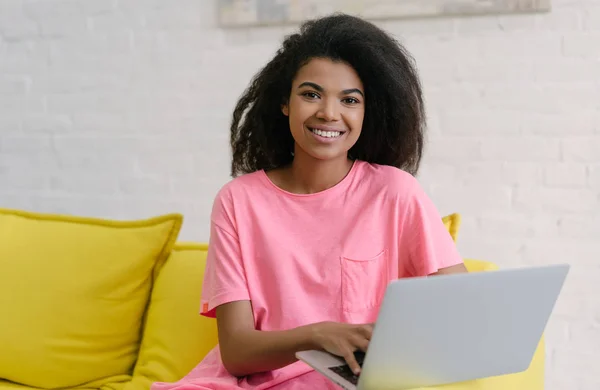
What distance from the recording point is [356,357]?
1.32m

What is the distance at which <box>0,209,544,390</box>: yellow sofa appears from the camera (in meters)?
1.98

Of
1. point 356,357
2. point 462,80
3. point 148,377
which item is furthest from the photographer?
point 462,80

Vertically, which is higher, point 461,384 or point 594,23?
point 594,23

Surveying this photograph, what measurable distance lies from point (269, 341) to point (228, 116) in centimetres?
125

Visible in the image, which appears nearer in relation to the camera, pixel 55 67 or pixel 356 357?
pixel 356 357

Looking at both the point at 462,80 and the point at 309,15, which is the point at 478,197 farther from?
the point at 309,15

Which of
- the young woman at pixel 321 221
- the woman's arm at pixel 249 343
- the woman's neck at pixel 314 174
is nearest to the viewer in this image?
the woman's arm at pixel 249 343

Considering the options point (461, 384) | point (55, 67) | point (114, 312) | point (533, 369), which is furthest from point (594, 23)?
point (55, 67)

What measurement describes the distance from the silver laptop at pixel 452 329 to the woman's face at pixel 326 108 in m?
0.46

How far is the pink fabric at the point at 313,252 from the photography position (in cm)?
160

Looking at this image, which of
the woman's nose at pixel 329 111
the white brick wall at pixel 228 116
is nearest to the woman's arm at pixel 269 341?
the woman's nose at pixel 329 111

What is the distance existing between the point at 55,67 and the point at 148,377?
134 centimetres

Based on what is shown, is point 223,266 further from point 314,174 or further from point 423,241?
point 423,241

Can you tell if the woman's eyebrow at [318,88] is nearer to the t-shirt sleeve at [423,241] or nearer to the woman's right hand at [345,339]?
the t-shirt sleeve at [423,241]
